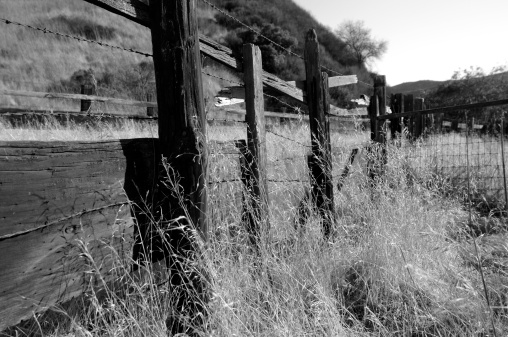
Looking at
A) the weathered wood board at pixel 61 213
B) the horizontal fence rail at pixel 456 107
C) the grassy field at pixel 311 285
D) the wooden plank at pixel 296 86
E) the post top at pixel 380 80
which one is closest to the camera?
the weathered wood board at pixel 61 213

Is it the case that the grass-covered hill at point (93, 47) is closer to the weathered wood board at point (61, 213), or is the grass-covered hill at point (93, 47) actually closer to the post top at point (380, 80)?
the post top at point (380, 80)

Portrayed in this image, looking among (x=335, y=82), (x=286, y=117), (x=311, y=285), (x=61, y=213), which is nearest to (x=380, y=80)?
(x=335, y=82)

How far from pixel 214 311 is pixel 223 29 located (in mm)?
24095

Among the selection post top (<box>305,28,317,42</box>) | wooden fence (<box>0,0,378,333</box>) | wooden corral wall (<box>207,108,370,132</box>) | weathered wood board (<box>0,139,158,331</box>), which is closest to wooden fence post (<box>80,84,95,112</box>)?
wooden corral wall (<box>207,108,370,132</box>)

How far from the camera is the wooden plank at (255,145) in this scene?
3148 millimetres

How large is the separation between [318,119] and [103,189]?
8.56 ft

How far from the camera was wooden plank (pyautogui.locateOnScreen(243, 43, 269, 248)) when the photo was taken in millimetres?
3148

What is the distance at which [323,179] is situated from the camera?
4.15 meters

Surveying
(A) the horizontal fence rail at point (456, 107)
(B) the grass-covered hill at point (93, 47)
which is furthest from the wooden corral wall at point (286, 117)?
(B) the grass-covered hill at point (93, 47)

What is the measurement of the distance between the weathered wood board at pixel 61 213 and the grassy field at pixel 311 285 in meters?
0.12

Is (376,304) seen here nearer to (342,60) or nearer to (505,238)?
(505,238)

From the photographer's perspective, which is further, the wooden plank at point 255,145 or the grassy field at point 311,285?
the wooden plank at point 255,145

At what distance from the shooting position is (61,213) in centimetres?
180

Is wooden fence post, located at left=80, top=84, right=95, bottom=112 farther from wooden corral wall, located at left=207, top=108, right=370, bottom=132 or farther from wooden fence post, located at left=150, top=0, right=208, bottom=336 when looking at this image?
wooden fence post, located at left=150, top=0, right=208, bottom=336
